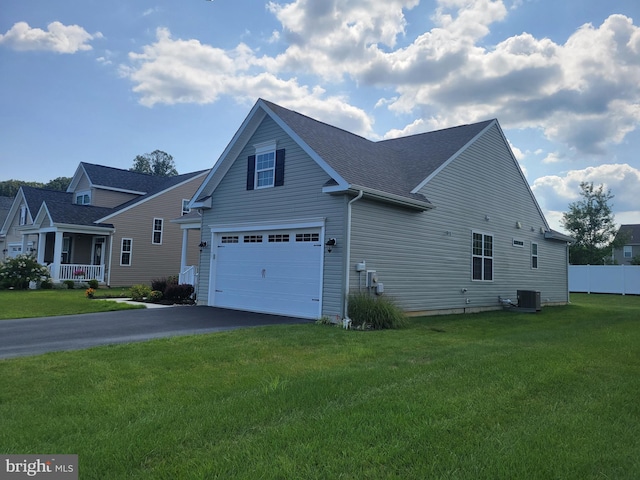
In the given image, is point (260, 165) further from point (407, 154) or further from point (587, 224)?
point (587, 224)

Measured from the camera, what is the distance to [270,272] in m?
12.4

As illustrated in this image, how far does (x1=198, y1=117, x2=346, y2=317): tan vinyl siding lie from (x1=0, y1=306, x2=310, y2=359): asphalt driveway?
4.77 feet

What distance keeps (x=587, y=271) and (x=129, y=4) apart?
32.4 meters

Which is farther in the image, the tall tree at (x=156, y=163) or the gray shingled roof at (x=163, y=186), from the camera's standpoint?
the tall tree at (x=156, y=163)

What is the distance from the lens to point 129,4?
453 inches

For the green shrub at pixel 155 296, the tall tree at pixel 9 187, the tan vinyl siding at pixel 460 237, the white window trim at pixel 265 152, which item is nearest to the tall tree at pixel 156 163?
the tall tree at pixel 9 187

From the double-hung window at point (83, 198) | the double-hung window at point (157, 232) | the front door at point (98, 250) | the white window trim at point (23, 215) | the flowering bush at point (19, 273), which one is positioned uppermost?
the double-hung window at point (83, 198)

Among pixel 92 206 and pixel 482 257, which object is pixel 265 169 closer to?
pixel 482 257

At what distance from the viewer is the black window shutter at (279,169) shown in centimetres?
1224

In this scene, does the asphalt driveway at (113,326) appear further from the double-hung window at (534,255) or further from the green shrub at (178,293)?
the double-hung window at (534,255)

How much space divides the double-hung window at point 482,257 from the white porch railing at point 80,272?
62.4ft

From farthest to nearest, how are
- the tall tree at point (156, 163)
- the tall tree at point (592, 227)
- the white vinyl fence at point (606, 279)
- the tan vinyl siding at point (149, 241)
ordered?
the tall tree at point (156, 163), the tall tree at point (592, 227), the white vinyl fence at point (606, 279), the tan vinyl siding at point (149, 241)

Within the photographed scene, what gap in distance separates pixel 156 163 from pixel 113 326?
5833 cm

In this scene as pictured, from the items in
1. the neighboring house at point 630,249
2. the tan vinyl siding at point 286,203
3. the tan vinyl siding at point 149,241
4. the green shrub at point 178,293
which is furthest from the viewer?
the neighboring house at point 630,249
